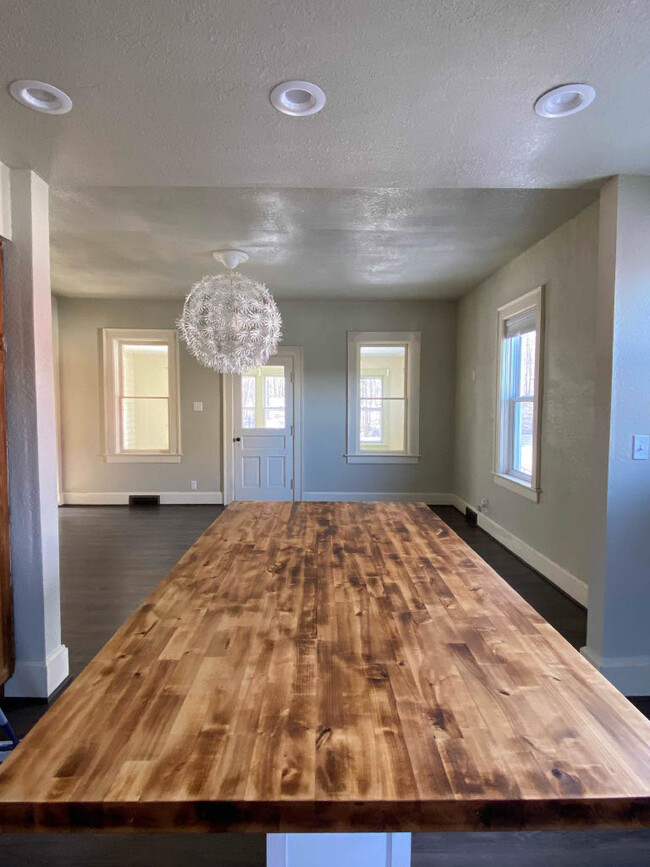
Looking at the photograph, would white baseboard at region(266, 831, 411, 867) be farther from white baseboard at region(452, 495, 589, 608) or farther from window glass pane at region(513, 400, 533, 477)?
window glass pane at region(513, 400, 533, 477)

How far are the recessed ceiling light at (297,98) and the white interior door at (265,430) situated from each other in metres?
4.29

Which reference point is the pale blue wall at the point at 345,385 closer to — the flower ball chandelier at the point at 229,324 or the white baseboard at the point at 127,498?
the white baseboard at the point at 127,498

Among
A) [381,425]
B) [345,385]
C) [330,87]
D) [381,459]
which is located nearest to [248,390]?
[345,385]

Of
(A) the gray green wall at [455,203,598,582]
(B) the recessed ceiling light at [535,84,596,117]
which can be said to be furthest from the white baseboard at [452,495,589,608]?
(B) the recessed ceiling light at [535,84,596,117]

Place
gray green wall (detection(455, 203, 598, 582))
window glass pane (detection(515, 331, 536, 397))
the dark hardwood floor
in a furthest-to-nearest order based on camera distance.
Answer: window glass pane (detection(515, 331, 536, 397)), gray green wall (detection(455, 203, 598, 582)), the dark hardwood floor

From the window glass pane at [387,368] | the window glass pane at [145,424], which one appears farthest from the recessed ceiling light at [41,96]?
the window glass pane at [145,424]

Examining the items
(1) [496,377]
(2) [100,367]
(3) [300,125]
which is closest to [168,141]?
(3) [300,125]

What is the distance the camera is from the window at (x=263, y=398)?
5.93 metres

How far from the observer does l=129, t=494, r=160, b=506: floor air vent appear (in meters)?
6.02

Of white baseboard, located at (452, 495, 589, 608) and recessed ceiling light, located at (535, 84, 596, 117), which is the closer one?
recessed ceiling light, located at (535, 84, 596, 117)

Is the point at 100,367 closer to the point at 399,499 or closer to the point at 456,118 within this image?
the point at 399,499

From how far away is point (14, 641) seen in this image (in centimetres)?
219

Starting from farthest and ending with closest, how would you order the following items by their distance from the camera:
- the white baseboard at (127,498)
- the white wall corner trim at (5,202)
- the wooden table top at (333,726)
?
1. the white baseboard at (127,498)
2. the white wall corner trim at (5,202)
3. the wooden table top at (333,726)

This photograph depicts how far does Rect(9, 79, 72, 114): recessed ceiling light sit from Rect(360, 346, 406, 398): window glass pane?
4537 millimetres
